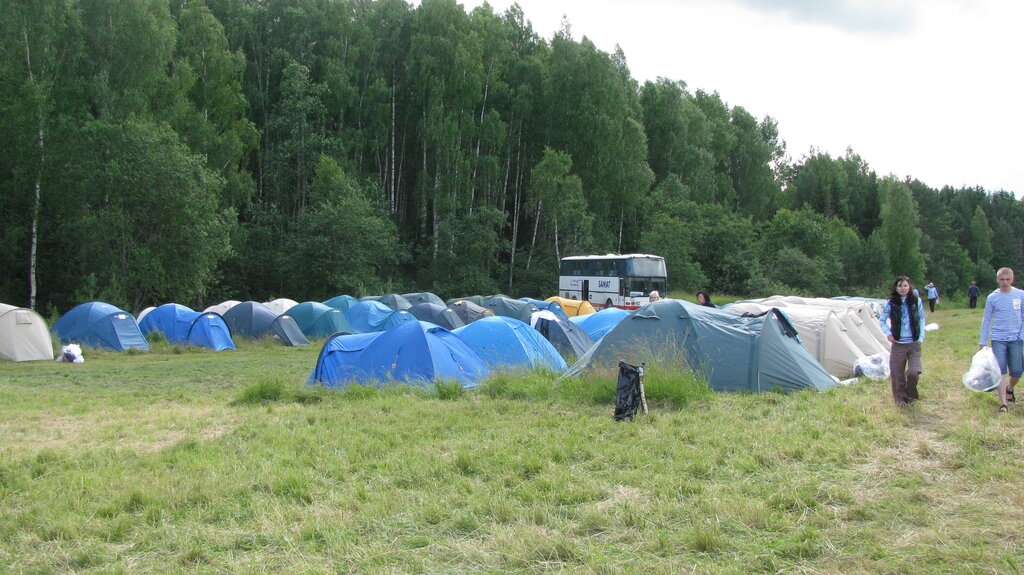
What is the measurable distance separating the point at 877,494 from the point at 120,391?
11222 mm

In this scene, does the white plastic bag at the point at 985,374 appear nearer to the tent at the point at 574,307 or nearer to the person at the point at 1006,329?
the person at the point at 1006,329

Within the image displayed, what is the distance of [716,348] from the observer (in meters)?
9.23

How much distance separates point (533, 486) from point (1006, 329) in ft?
17.9

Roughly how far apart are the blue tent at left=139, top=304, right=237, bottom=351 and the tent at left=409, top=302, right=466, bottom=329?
554cm

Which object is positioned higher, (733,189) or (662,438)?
(733,189)

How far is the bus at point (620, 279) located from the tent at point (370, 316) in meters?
12.5

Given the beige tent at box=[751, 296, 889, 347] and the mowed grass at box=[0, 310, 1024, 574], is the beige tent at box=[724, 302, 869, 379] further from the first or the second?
the mowed grass at box=[0, 310, 1024, 574]

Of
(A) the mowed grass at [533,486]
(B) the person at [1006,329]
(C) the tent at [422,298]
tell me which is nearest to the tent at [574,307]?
(C) the tent at [422,298]

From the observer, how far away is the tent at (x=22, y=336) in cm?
1645

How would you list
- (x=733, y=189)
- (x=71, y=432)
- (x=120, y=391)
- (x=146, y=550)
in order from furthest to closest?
(x=733, y=189), (x=120, y=391), (x=71, y=432), (x=146, y=550)

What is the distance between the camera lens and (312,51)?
129 ft

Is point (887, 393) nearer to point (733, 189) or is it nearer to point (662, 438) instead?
point (662, 438)

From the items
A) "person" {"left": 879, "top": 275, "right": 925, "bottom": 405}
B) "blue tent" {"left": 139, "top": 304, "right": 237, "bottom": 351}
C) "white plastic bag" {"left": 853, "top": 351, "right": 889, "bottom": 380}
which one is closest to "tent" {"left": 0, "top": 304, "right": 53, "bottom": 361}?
→ "blue tent" {"left": 139, "top": 304, "right": 237, "bottom": 351}

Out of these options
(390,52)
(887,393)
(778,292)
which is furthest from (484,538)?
Answer: (390,52)
